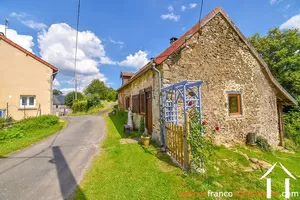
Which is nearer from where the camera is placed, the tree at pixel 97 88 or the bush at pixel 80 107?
the bush at pixel 80 107

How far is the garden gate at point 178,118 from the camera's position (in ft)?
13.7

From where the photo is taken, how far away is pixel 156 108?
6770 mm

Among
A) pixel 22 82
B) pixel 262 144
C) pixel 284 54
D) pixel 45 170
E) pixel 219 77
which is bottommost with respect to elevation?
pixel 262 144

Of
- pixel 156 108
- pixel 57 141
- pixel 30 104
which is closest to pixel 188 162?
pixel 156 108

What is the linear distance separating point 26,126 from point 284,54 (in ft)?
87.0

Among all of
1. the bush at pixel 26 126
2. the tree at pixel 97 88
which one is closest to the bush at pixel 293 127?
the bush at pixel 26 126

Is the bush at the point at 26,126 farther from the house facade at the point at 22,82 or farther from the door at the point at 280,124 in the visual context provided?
the door at the point at 280,124

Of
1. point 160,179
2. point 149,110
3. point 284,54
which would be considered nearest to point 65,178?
point 160,179

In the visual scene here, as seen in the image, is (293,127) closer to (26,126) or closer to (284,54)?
(284,54)

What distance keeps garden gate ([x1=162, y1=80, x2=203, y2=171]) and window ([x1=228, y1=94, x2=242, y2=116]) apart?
2.73m

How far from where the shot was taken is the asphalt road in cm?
335

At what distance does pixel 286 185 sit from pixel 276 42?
22.3m

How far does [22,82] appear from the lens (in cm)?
1043

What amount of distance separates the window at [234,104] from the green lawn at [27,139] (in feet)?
33.9
